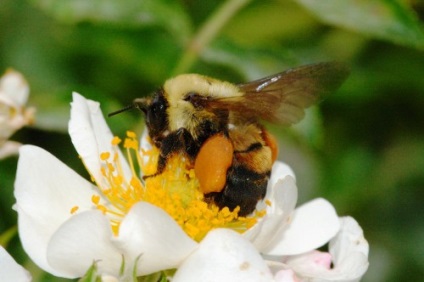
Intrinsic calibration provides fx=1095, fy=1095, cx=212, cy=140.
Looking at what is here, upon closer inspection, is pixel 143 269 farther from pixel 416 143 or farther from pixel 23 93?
pixel 416 143

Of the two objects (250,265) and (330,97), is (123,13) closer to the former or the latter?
(330,97)

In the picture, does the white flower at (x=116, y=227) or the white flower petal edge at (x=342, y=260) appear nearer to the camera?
the white flower at (x=116, y=227)

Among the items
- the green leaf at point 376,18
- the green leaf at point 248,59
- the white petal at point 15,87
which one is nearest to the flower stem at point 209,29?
the green leaf at point 248,59

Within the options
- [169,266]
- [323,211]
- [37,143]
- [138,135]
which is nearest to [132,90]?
[37,143]

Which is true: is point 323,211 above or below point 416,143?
above

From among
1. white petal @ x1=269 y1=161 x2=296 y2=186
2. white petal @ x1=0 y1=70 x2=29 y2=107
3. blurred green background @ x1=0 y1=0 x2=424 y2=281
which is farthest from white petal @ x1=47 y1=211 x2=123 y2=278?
blurred green background @ x1=0 y1=0 x2=424 y2=281

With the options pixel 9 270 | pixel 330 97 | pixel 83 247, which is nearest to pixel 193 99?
A: pixel 83 247

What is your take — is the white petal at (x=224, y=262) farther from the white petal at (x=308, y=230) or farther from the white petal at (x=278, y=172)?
the white petal at (x=278, y=172)
